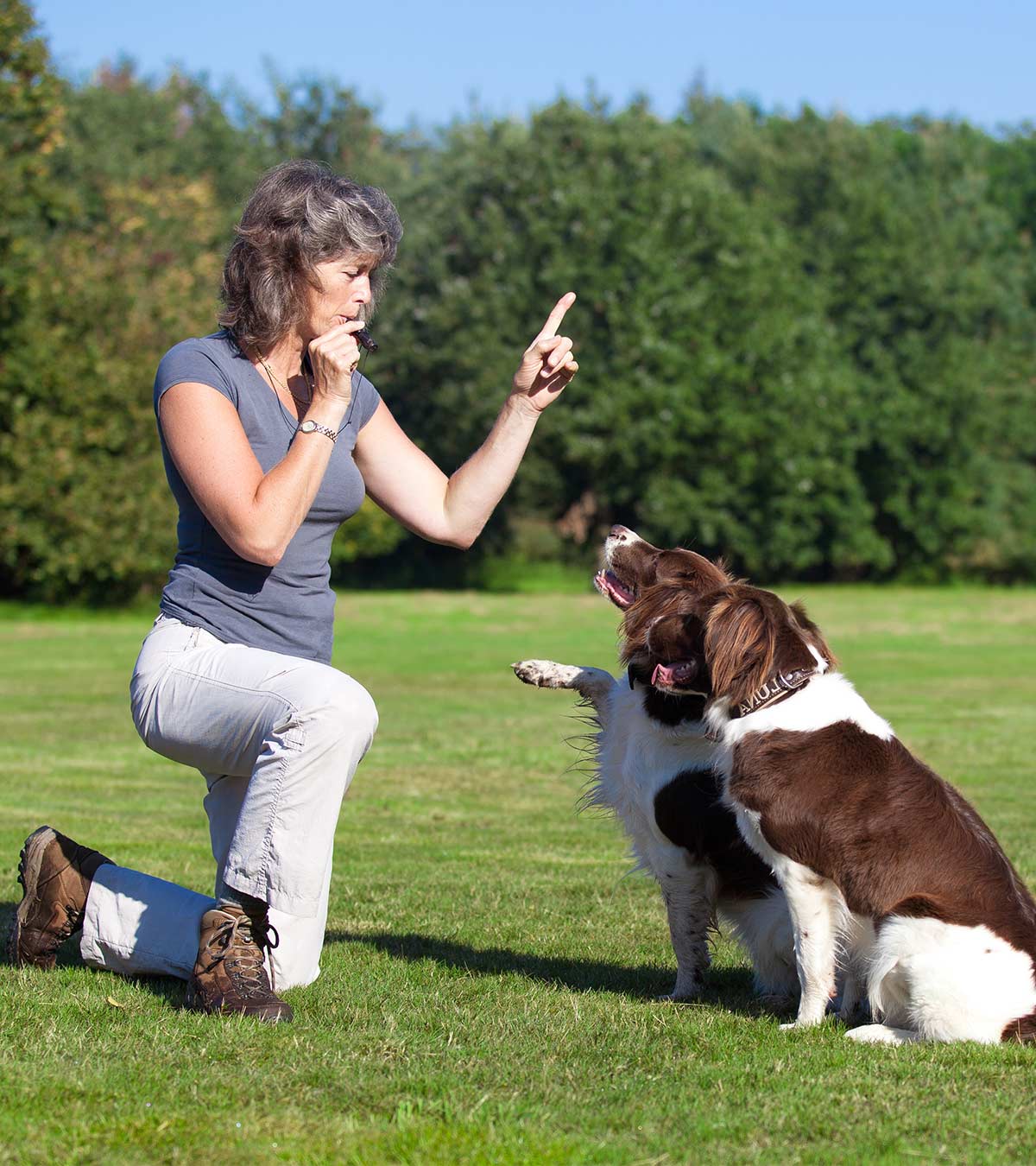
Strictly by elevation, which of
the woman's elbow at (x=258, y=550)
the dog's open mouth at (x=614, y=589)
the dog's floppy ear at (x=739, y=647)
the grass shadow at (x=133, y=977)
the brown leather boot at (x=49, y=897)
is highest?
the woman's elbow at (x=258, y=550)

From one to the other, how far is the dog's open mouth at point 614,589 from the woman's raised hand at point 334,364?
4.33 ft

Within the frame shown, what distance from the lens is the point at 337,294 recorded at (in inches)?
190

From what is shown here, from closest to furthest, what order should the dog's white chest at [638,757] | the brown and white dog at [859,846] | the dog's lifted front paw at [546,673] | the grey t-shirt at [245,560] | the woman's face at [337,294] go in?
the brown and white dog at [859,846]
the grey t-shirt at [245,560]
the woman's face at [337,294]
the dog's white chest at [638,757]
the dog's lifted front paw at [546,673]

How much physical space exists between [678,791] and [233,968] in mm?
1622

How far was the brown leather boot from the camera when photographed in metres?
5.13

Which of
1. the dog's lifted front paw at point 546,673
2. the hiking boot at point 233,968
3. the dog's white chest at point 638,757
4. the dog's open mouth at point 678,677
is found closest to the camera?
the hiking boot at point 233,968

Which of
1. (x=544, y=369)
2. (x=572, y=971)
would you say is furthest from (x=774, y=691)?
(x=572, y=971)

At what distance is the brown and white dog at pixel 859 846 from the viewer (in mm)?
4352

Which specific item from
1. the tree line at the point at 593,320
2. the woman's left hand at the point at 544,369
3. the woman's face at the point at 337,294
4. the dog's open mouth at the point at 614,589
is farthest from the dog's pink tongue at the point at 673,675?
the tree line at the point at 593,320

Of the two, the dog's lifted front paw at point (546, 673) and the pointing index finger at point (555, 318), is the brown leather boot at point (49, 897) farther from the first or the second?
the pointing index finger at point (555, 318)

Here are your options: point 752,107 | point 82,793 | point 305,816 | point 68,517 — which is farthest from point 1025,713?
point 752,107

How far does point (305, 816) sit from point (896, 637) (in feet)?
76.9

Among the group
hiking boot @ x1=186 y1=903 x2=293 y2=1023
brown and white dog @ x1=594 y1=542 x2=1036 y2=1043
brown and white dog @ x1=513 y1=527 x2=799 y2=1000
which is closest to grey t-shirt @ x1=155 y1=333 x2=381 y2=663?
hiking boot @ x1=186 y1=903 x2=293 y2=1023

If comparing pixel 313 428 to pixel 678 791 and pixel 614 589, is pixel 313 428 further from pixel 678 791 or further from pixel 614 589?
pixel 678 791
